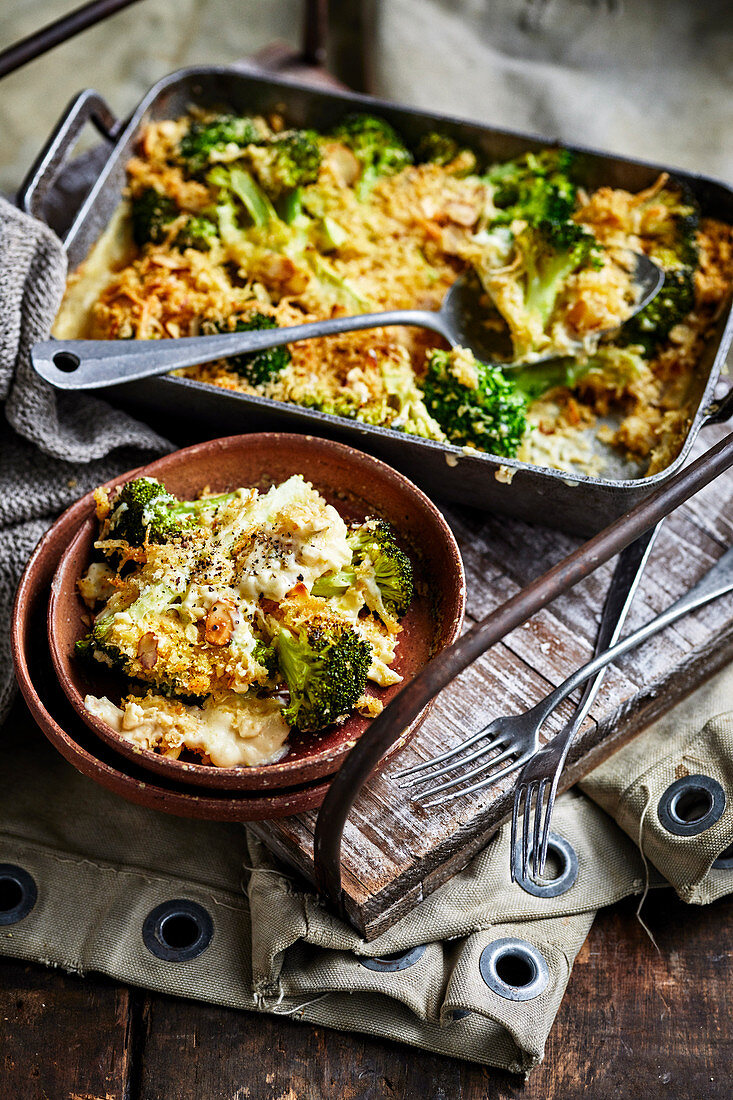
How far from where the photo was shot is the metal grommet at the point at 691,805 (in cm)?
190

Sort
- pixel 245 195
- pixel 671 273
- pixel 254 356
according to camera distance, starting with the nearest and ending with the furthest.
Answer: pixel 254 356, pixel 671 273, pixel 245 195

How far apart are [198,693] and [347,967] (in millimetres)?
585

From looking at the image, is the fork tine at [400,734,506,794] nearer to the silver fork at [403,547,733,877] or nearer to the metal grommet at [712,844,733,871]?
the silver fork at [403,547,733,877]

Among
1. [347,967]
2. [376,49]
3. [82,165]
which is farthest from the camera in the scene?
[376,49]

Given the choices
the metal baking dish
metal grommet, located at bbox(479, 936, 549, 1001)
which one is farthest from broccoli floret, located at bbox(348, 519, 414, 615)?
metal grommet, located at bbox(479, 936, 549, 1001)

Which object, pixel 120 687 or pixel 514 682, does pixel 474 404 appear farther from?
pixel 120 687

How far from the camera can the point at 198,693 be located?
164cm

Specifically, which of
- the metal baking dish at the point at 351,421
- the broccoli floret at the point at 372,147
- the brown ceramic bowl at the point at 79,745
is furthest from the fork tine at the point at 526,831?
the broccoli floret at the point at 372,147

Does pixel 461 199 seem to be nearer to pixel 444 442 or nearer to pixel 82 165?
pixel 444 442

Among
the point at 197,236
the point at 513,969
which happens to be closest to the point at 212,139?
the point at 197,236

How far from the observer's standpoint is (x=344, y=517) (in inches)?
78.8

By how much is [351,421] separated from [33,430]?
0.69 meters

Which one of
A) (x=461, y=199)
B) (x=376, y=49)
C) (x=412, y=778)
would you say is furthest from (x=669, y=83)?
(x=412, y=778)

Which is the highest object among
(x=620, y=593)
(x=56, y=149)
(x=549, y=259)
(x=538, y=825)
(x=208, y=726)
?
(x=56, y=149)
